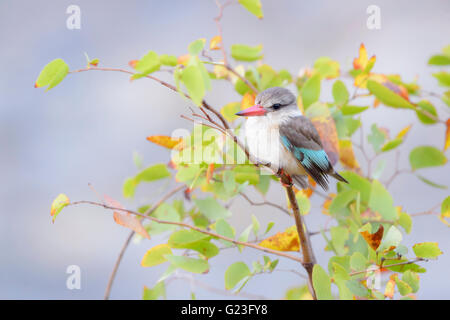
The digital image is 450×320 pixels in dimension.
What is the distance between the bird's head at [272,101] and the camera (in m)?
1.35

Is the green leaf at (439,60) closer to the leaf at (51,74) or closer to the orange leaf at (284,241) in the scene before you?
the orange leaf at (284,241)

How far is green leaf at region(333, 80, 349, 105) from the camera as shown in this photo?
4.62ft

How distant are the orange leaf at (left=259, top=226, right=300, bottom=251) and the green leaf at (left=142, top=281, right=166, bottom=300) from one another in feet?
0.96

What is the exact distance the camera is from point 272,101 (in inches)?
57.7

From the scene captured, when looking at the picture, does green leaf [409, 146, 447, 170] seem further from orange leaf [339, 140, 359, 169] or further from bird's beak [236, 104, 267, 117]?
bird's beak [236, 104, 267, 117]

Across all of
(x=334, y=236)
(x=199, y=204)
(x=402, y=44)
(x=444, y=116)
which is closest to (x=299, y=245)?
(x=334, y=236)

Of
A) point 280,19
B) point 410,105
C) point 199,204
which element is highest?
point 280,19

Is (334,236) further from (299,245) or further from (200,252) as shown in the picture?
(200,252)

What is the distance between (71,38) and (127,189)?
9.14ft

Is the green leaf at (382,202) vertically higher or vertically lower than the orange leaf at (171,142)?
lower

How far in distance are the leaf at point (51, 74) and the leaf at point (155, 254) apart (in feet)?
1.29

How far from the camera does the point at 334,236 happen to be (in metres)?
1.29

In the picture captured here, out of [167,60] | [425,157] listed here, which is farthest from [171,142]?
[425,157]

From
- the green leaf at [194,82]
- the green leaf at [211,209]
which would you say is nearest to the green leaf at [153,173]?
the green leaf at [211,209]
